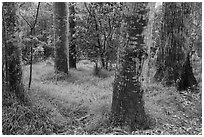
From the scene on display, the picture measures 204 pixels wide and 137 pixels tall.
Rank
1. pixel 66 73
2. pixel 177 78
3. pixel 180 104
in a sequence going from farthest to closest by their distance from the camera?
pixel 66 73, pixel 177 78, pixel 180 104

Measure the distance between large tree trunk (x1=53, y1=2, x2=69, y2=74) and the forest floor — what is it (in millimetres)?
1129

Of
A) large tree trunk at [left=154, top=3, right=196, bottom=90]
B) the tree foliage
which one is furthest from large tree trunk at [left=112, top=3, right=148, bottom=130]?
the tree foliage

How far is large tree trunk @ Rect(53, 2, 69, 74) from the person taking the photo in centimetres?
838

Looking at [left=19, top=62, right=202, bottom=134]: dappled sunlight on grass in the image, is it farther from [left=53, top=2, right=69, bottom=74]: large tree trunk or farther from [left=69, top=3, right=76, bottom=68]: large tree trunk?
[left=69, top=3, right=76, bottom=68]: large tree trunk

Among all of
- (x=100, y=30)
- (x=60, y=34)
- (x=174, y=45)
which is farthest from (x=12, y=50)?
(x=100, y=30)

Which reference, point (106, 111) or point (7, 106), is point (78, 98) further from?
point (7, 106)

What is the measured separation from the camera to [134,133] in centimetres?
464

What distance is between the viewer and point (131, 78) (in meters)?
4.50

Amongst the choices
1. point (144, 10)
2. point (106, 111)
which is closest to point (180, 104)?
point (106, 111)

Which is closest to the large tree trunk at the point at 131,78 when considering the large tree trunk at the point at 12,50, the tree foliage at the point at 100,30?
the large tree trunk at the point at 12,50

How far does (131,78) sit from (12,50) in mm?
2202

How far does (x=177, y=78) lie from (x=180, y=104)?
42.4 inches

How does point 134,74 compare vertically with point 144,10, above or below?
below

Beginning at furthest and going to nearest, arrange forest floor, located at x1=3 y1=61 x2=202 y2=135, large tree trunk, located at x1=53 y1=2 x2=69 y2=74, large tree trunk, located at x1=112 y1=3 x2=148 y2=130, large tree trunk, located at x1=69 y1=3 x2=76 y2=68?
1. large tree trunk, located at x1=69 y1=3 x2=76 y2=68
2. large tree trunk, located at x1=53 y1=2 x2=69 y2=74
3. forest floor, located at x1=3 y1=61 x2=202 y2=135
4. large tree trunk, located at x1=112 y1=3 x2=148 y2=130
